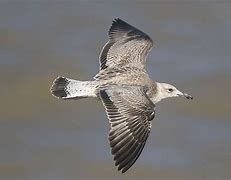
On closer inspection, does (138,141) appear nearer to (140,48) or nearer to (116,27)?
(140,48)

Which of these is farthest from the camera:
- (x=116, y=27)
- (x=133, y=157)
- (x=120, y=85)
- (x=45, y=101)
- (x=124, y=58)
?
(x=45, y=101)

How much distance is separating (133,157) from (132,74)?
123 cm

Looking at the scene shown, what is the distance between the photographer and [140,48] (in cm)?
947

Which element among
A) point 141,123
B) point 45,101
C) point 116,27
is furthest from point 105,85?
point 45,101

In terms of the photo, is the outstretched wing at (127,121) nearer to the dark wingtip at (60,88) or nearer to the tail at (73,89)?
the tail at (73,89)

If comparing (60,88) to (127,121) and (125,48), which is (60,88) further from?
(127,121)

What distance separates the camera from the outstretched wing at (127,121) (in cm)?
790

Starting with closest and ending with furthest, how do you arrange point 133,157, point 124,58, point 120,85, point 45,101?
point 133,157 < point 120,85 < point 124,58 < point 45,101

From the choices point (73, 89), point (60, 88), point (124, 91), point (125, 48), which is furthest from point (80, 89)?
point (125, 48)

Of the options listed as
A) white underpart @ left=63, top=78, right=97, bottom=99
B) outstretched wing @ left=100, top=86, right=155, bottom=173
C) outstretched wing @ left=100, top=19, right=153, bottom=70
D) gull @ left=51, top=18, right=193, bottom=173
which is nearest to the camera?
outstretched wing @ left=100, top=86, right=155, bottom=173

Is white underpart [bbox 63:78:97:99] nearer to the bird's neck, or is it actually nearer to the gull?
the gull

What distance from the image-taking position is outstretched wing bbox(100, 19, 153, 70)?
9.30 metres

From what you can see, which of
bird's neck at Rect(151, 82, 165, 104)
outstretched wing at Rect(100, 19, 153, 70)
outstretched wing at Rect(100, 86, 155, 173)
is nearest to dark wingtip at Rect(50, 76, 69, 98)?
outstretched wing at Rect(100, 19, 153, 70)

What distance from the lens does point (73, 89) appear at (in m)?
8.83
